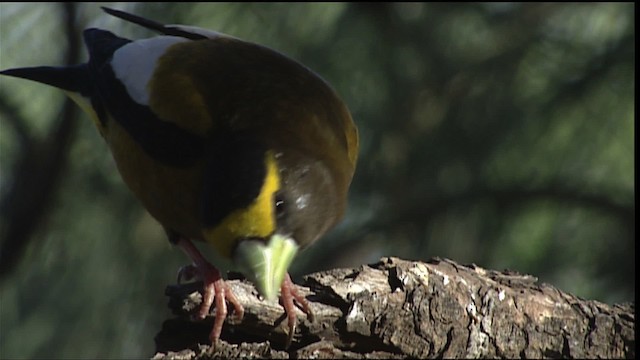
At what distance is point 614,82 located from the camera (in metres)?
2.59

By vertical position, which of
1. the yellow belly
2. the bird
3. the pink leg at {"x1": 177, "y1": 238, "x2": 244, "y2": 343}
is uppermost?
the bird

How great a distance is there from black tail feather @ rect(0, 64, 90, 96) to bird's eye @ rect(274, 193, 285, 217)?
3.15ft

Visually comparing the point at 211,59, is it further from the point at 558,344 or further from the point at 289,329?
the point at 558,344

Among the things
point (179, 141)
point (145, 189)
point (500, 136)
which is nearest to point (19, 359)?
point (145, 189)

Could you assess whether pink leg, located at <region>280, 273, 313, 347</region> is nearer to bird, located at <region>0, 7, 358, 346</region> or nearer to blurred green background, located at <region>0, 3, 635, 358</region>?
bird, located at <region>0, 7, 358, 346</region>

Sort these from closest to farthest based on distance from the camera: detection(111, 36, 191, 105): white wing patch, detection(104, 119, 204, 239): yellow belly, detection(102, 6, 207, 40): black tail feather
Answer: detection(104, 119, 204, 239): yellow belly, detection(111, 36, 191, 105): white wing patch, detection(102, 6, 207, 40): black tail feather

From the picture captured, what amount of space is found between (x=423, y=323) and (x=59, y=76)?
1242 millimetres

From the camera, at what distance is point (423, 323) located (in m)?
1.62

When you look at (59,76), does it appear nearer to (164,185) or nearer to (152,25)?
(152,25)

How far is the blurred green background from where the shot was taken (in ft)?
8.23

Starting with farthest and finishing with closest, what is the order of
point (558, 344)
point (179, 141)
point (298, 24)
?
point (298, 24)
point (179, 141)
point (558, 344)

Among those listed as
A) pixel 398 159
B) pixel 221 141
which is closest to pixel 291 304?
pixel 221 141

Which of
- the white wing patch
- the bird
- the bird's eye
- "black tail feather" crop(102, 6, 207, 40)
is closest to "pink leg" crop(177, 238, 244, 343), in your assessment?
the bird

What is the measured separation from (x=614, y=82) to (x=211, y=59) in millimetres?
1018
